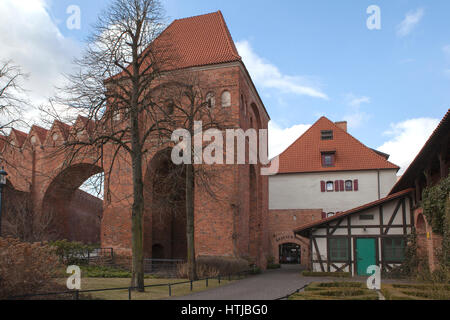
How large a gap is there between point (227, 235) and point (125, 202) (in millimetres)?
6578

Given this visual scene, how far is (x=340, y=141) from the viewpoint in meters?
36.8

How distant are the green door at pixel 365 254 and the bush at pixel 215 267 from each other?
570 centimetres

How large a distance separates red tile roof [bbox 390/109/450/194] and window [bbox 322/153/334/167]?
15.2 meters

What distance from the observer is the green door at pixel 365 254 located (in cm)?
2194

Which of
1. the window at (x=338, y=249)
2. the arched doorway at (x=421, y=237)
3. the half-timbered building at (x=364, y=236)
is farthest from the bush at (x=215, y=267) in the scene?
the arched doorway at (x=421, y=237)

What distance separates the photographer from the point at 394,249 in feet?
70.7

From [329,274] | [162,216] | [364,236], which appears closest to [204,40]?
[162,216]

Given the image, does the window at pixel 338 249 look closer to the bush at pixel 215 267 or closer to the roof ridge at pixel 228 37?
the bush at pixel 215 267

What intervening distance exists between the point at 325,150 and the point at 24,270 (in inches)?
1124

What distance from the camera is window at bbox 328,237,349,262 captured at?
22469mm
